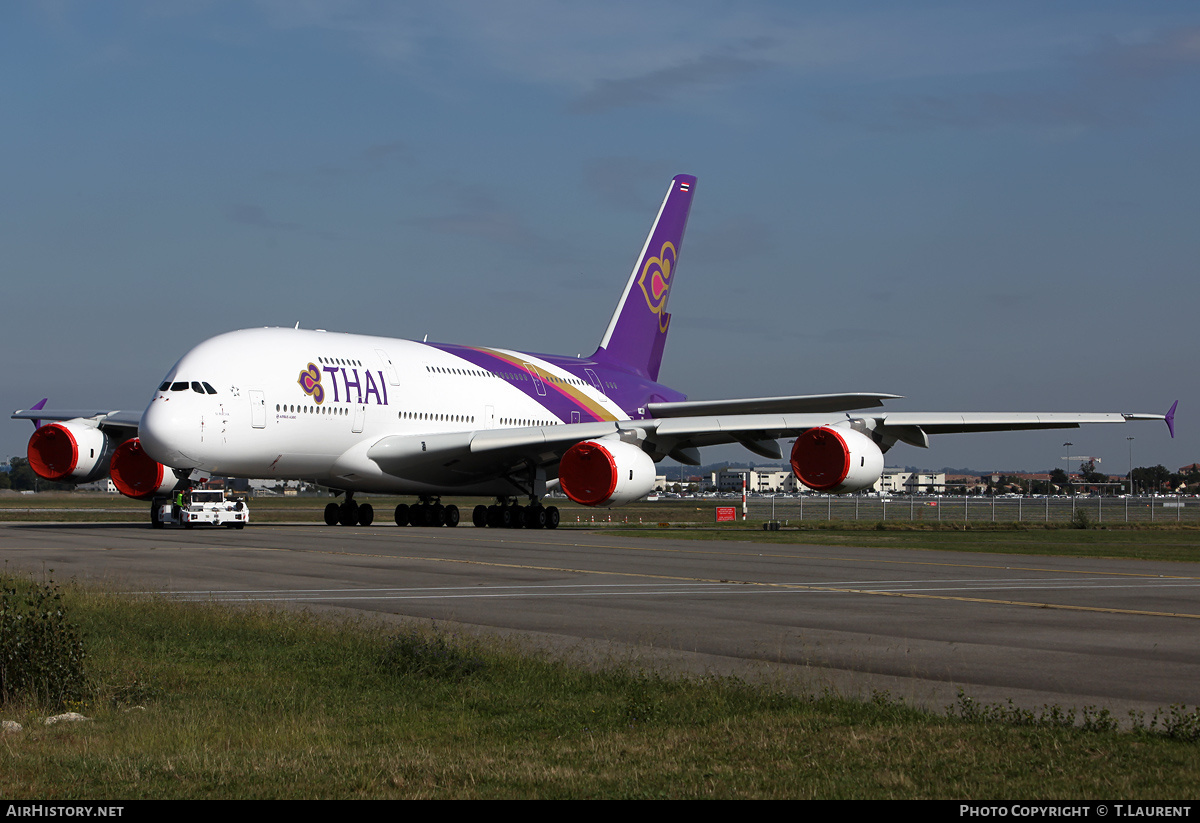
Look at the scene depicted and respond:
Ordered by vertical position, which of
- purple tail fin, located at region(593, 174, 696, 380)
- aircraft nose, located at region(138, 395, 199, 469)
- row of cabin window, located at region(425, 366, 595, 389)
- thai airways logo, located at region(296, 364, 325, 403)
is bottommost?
aircraft nose, located at region(138, 395, 199, 469)

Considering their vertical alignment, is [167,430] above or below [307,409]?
below

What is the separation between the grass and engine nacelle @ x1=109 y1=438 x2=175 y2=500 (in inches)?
1117

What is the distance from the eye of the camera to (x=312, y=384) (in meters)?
34.8

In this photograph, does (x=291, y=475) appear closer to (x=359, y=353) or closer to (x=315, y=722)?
(x=359, y=353)

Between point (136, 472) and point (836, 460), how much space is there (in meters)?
19.7

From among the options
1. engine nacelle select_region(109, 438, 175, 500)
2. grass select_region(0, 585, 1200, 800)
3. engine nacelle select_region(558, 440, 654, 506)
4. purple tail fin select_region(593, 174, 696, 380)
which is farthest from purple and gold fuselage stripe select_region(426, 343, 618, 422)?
grass select_region(0, 585, 1200, 800)

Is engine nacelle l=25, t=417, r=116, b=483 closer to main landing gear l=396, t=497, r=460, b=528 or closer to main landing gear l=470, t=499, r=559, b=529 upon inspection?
main landing gear l=396, t=497, r=460, b=528

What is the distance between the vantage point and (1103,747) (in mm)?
7211

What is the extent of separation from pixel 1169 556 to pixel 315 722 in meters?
23.0

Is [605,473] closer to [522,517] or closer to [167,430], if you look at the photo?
[522,517]

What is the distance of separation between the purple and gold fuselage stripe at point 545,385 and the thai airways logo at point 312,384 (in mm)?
6324

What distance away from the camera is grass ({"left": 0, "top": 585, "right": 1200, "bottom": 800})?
650cm

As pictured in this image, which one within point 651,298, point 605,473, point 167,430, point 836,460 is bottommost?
point 605,473

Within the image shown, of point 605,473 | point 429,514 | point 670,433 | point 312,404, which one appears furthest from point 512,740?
point 429,514
